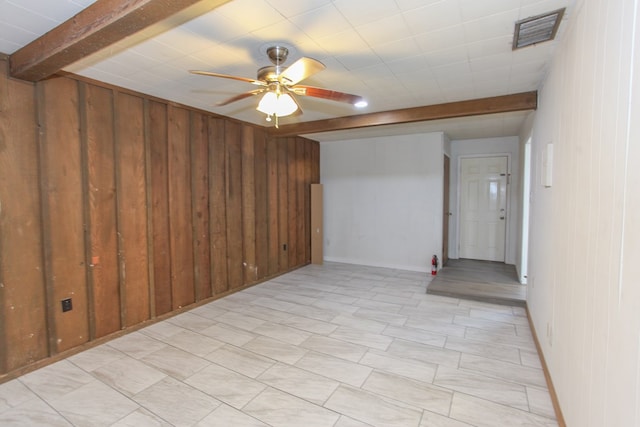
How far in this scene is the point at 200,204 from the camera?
13.3 feet

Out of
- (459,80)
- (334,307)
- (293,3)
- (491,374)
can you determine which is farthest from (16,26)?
(491,374)

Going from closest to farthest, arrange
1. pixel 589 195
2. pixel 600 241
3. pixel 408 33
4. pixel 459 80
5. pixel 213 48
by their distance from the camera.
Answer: pixel 600 241 → pixel 589 195 → pixel 408 33 → pixel 213 48 → pixel 459 80

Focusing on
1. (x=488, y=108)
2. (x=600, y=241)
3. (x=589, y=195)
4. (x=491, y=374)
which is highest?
(x=488, y=108)

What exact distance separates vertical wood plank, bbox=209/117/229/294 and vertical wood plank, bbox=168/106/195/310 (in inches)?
13.7

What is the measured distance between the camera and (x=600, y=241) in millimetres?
1354

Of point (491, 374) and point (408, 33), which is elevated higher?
point (408, 33)

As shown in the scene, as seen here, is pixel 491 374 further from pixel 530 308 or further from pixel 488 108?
pixel 488 108

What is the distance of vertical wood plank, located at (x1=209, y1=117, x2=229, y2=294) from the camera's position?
4.21 meters

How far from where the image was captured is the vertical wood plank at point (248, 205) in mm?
4727

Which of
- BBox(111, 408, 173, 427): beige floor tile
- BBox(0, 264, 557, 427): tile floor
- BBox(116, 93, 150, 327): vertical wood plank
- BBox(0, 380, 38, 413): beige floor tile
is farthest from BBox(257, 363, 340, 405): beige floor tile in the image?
BBox(116, 93, 150, 327): vertical wood plank

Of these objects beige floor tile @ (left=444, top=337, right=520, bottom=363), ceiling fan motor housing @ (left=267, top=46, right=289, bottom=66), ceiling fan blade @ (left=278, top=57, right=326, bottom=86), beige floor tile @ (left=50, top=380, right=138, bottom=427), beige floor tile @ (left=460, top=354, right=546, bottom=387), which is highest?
ceiling fan motor housing @ (left=267, top=46, right=289, bottom=66)

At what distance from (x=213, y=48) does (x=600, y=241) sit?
270 cm

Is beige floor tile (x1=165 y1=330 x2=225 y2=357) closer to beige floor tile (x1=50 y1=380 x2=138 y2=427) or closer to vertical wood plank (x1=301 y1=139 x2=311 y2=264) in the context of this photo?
beige floor tile (x1=50 y1=380 x2=138 y2=427)

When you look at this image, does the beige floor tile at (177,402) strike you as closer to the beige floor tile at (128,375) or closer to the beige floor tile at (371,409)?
the beige floor tile at (128,375)
